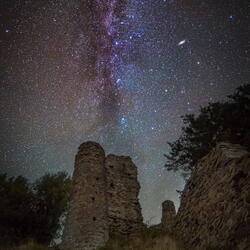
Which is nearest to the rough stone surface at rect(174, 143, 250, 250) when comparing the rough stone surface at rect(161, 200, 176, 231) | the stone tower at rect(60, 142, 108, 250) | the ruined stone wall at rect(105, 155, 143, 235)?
the stone tower at rect(60, 142, 108, 250)

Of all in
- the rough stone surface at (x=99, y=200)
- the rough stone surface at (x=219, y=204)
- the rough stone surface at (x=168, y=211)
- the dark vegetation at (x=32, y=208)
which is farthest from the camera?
the rough stone surface at (x=168, y=211)

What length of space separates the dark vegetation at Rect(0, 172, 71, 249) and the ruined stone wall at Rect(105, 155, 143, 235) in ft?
25.7

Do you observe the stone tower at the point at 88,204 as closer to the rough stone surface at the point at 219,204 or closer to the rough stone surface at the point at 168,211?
the rough stone surface at the point at 219,204

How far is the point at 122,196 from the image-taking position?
15.3 metres

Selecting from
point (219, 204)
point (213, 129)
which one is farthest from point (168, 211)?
point (219, 204)

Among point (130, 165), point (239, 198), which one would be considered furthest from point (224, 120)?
point (239, 198)

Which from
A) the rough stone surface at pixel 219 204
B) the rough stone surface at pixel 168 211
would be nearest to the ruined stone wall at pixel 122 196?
the rough stone surface at pixel 219 204

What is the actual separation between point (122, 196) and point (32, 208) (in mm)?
10919

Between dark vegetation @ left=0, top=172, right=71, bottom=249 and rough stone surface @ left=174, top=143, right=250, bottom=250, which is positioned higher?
dark vegetation @ left=0, top=172, right=71, bottom=249

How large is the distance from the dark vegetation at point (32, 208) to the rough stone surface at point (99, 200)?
7076mm

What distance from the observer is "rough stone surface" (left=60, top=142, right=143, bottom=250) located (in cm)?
1294

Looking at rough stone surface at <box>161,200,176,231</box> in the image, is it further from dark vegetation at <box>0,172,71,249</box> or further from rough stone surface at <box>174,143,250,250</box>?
rough stone surface at <box>174,143,250,250</box>

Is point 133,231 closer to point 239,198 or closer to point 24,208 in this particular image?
point 239,198

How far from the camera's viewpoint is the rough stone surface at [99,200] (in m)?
12.9
